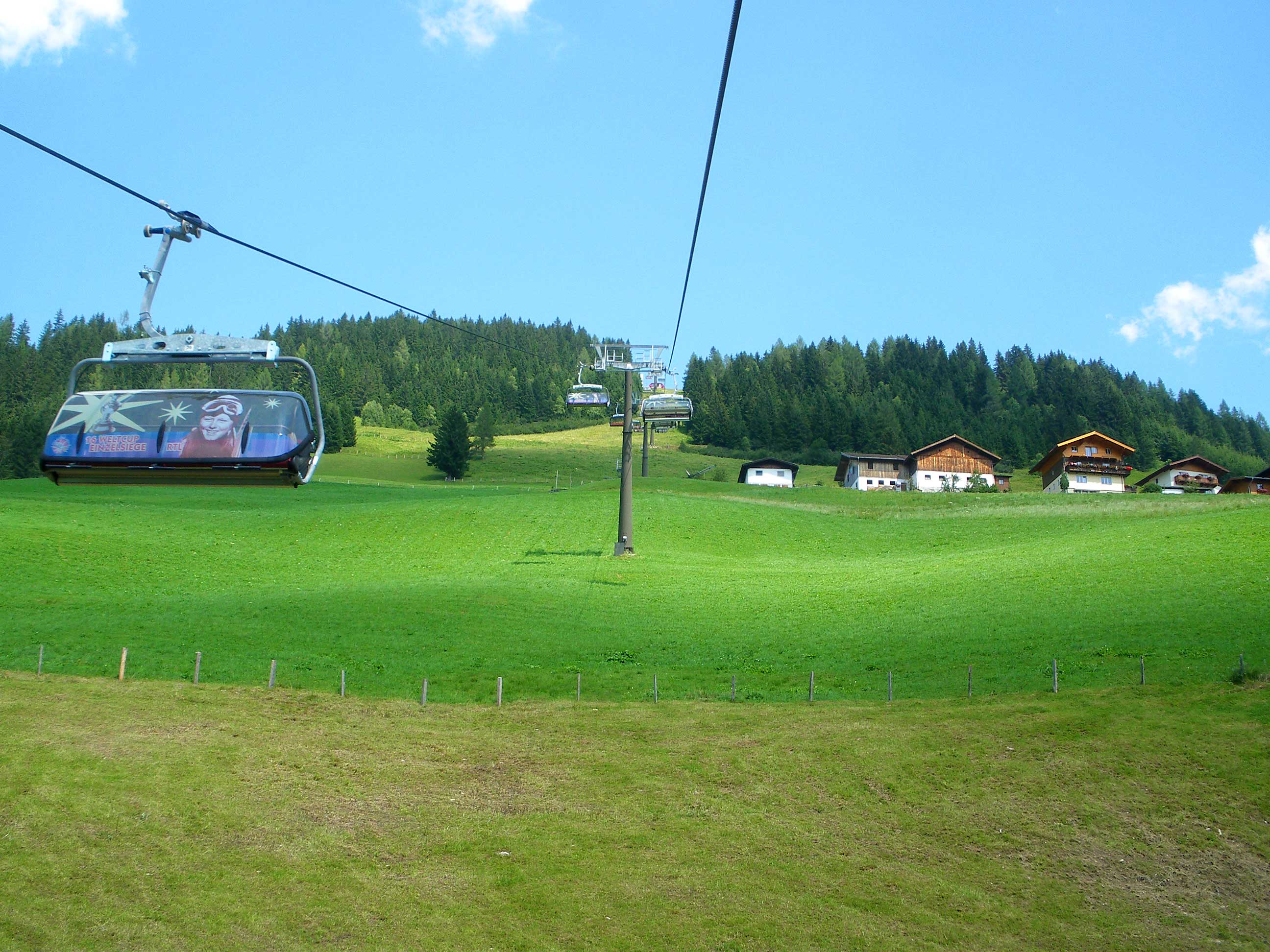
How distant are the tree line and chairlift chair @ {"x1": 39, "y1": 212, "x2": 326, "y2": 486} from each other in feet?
473

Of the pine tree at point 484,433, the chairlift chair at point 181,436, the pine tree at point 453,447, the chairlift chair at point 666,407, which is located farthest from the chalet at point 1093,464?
the chairlift chair at point 181,436

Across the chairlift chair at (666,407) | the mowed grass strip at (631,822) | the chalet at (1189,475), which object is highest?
the chairlift chair at (666,407)

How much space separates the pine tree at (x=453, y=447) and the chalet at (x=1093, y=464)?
6876cm

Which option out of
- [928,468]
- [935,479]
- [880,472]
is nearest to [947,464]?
[928,468]

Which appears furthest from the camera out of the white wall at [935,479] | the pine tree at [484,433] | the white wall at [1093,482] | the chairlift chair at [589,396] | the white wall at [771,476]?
the pine tree at [484,433]

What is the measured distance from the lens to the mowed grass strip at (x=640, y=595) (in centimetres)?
2909

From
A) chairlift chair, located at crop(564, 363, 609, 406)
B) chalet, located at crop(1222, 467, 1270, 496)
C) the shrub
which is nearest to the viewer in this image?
the shrub

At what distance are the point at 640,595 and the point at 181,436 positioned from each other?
2805 cm

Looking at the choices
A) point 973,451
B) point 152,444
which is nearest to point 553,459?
point 973,451

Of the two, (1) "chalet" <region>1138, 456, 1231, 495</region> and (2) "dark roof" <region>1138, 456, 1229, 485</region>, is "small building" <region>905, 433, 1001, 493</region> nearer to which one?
(2) "dark roof" <region>1138, 456, 1229, 485</region>

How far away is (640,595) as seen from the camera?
4134 cm

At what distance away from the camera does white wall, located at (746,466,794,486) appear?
364 ft

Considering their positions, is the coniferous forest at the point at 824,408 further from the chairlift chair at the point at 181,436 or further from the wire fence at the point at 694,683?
the chairlift chair at the point at 181,436

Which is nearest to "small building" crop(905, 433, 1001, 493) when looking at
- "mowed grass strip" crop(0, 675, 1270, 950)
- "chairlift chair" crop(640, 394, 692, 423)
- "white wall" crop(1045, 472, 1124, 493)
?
"white wall" crop(1045, 472, 1124, 493)
